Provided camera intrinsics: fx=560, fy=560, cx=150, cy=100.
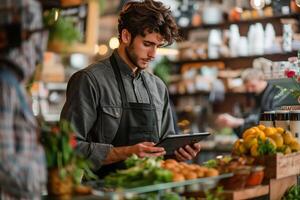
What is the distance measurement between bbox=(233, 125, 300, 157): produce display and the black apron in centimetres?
A: 63

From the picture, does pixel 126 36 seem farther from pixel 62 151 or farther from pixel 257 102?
pixel 257 102

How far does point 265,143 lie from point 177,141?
0.49 metres

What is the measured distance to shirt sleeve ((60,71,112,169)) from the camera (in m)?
3.22

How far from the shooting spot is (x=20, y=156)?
184cm

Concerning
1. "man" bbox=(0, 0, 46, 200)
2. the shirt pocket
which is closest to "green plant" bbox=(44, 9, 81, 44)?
"man" bbox=(0, 0, 46, 200)

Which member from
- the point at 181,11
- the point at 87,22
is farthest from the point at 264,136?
the point at 181,11

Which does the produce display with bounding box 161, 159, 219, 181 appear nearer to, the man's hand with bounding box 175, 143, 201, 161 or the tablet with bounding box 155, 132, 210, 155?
the tablet with bounding box 155, 132, 210, 155

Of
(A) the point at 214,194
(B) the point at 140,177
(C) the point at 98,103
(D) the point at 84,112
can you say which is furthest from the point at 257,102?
(B) the point at 140,177

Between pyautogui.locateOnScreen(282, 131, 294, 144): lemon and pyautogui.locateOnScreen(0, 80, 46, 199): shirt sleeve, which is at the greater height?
pyautogui.locateOnScreen(0, 80, 46, 199): shirt sleeve

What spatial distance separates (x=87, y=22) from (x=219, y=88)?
14.2 feet

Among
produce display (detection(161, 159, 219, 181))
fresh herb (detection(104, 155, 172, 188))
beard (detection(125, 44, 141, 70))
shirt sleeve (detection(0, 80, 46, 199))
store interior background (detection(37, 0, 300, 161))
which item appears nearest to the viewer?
shirt sleeve (detection(0, 80, 46, 199))

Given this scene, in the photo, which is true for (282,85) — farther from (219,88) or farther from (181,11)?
(181,11)

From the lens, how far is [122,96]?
352cm

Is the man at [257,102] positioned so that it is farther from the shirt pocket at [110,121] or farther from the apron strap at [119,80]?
the shirt pocket at [110,121]
